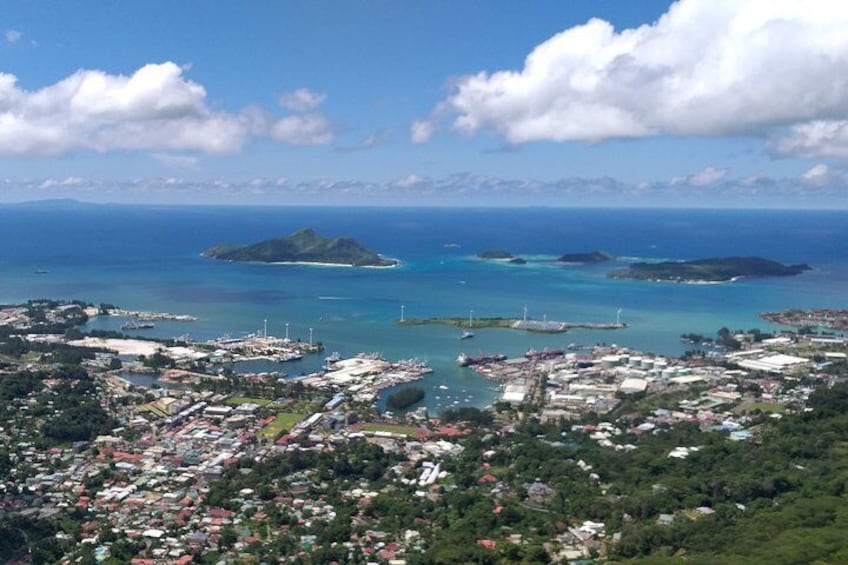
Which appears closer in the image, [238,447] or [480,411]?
[238,447]

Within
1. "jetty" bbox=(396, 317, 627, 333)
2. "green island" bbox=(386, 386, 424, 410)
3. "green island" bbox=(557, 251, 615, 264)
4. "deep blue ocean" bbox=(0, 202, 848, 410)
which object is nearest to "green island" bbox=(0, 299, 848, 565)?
"green island" bbox=(386, 386, 424, 410)

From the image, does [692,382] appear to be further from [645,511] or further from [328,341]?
[328,341]

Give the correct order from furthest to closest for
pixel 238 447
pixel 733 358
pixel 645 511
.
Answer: pixel 733 358 < pixel 238 447 < pixel 645 511

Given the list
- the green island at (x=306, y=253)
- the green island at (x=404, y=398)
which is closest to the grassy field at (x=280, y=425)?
the green island at (x=404, y=398)

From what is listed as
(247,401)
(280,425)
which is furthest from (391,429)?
(247,401)

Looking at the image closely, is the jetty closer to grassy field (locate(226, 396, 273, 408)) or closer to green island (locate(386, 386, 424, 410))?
green island (locate(386, 386, 424, 410))

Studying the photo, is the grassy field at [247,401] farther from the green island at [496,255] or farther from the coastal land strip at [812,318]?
the green island at [496,255]

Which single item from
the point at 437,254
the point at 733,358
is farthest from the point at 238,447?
the point at 437,254

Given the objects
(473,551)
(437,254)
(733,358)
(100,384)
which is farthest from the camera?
(437,254)
